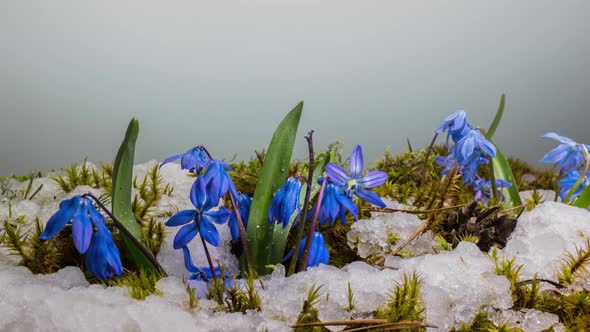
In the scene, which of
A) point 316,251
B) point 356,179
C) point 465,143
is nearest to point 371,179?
point 356,179

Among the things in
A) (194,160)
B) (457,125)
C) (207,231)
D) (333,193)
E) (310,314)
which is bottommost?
(310,314)

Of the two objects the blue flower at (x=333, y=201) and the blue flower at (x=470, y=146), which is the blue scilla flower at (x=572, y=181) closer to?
the blue flower at (x=470, y=146)

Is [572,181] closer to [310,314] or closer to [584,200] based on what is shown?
[584,200]

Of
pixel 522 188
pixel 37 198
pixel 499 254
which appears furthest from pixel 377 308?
pixel 522 188

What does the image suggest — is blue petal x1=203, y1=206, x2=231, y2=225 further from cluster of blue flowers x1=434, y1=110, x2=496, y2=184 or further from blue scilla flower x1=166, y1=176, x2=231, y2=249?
cluster of blue flowers x1=434, y1=110, x2=496, y2=184

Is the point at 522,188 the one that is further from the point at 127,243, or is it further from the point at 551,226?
the point at 127,243

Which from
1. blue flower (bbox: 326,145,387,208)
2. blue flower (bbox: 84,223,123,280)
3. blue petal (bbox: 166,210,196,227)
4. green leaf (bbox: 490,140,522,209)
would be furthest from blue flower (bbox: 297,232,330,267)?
green leaf (bbox: 490,140,522,209)
